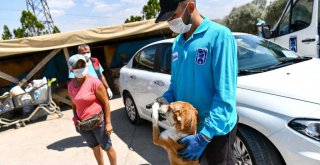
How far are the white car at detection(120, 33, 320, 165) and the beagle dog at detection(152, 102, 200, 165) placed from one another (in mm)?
959

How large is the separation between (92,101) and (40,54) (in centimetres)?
737

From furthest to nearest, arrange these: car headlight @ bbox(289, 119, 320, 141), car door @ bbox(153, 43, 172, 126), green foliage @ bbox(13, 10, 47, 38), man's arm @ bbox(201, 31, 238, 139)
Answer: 1. green foliage @ bbox(13, 10, 47, 38)
2. car door @ bbox(153, 43, 172, 126)
3. car headlight @ bbox(289, 119, 320, 141)
4. man's arm @ bbox(201, 31, 238, 139)

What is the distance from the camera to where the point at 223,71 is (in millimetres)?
1657

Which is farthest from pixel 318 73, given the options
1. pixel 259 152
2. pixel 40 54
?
pixel 40 54

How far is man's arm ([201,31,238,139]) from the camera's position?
166 centimetres

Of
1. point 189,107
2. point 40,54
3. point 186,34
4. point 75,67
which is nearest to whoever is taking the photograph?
point 189,107

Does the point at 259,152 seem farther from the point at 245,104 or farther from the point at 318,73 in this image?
the point at 318,73

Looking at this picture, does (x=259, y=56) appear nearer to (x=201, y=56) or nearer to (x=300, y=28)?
(x=201, y=56)

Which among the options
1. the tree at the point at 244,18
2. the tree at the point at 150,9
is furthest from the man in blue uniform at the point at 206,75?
the tree at the point at 150,9

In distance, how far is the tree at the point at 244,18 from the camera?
65.7 ft

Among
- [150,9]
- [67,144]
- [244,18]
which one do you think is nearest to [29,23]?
[150,9]

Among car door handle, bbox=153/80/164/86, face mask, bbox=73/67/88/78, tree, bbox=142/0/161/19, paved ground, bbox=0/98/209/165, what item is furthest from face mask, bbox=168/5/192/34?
tree, bbox=142/0/161/19

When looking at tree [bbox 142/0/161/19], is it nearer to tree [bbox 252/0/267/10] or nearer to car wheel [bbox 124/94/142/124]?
tree [bbox 252/0/267/10]

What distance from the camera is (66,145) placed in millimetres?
5285
